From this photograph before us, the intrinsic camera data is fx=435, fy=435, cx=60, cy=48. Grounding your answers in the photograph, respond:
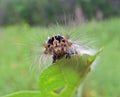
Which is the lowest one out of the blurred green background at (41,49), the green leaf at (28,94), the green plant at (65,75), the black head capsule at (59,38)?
the green leaf at (28,94)

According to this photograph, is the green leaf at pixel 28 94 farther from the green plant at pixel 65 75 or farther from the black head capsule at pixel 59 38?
the black head capsule at pixel 59 38

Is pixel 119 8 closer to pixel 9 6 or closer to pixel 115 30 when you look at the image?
pixel 9 6

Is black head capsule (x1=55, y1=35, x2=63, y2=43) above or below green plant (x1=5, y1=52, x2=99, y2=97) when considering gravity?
above

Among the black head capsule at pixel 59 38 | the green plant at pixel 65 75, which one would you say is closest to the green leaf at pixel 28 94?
the green plant at pixel 65 75

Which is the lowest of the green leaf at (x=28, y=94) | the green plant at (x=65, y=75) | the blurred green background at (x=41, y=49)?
the green leaf at (x=28, y=94)

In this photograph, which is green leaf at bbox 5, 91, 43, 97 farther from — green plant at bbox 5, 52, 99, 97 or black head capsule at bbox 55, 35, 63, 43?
black head capsule at bbox 55, 35, 63, 43

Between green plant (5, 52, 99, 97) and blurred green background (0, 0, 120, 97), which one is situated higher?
blurred green background (0, 0, 120, 97)

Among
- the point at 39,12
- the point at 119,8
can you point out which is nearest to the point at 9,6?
the point at 39,12

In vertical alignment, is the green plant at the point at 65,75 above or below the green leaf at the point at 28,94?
above

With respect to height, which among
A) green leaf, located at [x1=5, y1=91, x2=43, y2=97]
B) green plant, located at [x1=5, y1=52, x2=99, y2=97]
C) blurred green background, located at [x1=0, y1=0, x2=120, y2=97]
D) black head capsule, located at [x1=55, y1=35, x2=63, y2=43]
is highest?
blurred green background, located at [x1=0, y1=0, x2=120, y2=97]

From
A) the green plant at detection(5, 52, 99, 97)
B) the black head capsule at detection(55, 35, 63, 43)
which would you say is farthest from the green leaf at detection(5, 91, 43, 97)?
the black head capsule at detection(55, 35, 63, 43)
